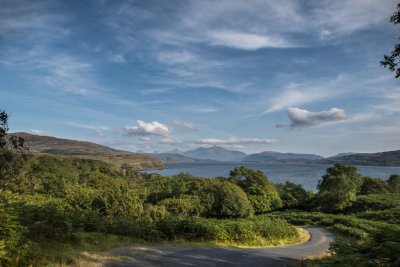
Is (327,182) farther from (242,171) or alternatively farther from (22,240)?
(22,240)

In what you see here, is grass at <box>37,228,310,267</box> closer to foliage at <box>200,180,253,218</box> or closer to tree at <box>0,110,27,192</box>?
tree at <box>0,110,27,192</box>

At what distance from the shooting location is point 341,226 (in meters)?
51.3

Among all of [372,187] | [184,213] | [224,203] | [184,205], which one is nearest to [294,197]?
[372,187]

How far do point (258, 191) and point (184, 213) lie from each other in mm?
24992

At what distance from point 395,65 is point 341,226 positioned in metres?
40.6

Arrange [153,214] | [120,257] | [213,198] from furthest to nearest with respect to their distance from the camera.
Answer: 1. [213,198]
2. [153,214]
3. [120,257]

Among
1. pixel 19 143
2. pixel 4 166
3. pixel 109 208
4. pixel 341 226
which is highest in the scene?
pixel 19 143

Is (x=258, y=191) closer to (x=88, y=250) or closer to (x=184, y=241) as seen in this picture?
(x=184, y=241)

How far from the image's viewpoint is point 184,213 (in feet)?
175

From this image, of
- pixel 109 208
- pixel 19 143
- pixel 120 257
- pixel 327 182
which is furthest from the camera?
pixel 327 182

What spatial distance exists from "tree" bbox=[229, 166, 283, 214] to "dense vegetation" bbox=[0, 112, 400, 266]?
20 centimetres

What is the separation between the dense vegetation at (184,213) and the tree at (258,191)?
0.20m

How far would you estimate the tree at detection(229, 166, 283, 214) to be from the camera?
238 feet

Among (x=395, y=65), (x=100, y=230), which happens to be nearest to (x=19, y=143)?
(x=100, y=230)
